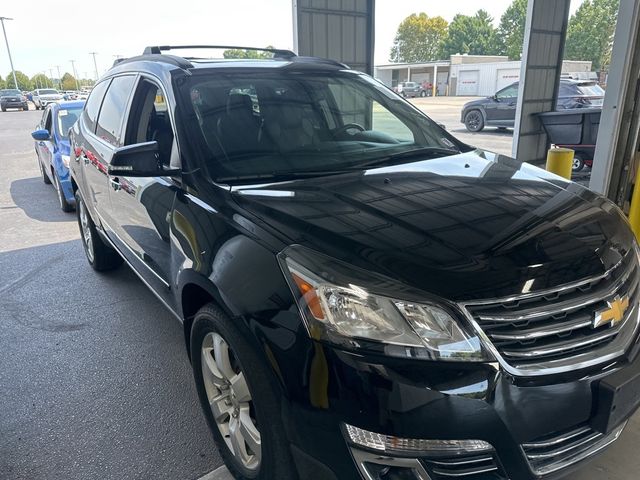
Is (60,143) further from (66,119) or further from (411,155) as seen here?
(411,155)

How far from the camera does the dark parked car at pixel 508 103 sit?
1343 cm

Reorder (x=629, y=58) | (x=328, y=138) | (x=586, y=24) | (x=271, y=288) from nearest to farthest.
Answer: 1. (x=271, y=288)
2. (x=328, y=138)
3. (x=629, y=58)
4. (x=586, y=24)

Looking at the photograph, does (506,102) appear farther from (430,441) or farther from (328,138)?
(430,441)

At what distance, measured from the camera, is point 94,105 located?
424 cm

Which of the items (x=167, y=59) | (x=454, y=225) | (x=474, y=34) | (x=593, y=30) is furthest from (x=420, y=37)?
(x=454, y=225)

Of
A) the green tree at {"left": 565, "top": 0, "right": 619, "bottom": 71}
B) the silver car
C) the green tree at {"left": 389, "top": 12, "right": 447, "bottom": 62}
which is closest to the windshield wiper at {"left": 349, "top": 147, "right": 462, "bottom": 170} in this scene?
the silver car

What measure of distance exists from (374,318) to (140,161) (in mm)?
1481

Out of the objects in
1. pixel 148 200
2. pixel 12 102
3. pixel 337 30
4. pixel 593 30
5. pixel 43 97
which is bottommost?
pixel 12 102

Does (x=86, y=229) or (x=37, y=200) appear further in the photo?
(x=37, y=200)

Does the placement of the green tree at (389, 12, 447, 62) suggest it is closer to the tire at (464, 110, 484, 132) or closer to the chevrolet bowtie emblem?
the tire at (464, 110, 484, 132)

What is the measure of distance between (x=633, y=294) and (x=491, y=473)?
0.94 m

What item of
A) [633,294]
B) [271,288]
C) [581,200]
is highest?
[581,200]

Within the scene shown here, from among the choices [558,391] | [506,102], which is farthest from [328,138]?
[506,102]

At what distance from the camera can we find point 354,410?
4.91 feet
